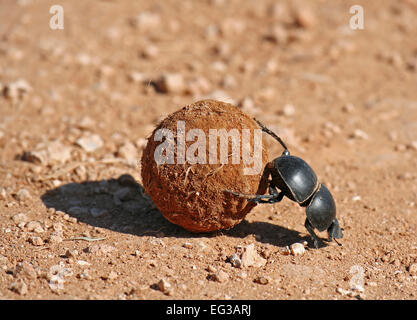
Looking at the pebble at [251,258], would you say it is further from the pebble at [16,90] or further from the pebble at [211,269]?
the pebble at [16,90]

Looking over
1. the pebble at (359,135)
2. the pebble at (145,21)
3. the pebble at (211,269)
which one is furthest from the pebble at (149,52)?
the pebble at (211,269)

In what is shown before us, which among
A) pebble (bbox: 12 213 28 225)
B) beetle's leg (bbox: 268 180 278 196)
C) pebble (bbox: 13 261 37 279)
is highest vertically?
beetle's leg (bbox: 268 180 278 196)

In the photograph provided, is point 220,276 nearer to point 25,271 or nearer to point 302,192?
point 302,192

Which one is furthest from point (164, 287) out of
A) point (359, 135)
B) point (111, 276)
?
point (359, 135)

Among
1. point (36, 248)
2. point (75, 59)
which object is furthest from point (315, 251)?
point (75, 59)

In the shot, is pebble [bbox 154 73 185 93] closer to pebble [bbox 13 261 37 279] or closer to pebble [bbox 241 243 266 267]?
pebble [bbox 241 243 266 267]

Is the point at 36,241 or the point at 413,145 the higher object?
the point at 413,145

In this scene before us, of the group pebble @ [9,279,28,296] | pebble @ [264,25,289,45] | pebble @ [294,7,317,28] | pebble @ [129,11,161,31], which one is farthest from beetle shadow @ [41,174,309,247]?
pebble @ [294,7,317,28]
